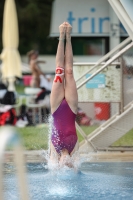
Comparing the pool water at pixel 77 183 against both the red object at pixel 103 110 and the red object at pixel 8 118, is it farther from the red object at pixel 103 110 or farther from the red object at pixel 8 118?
the red object at pixel 8 118

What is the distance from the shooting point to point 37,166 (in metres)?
9.42

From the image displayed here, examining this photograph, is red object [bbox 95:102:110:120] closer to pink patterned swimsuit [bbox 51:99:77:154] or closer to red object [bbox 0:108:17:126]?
red object [bbox 0:108:17:126]

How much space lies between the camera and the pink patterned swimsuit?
814cm

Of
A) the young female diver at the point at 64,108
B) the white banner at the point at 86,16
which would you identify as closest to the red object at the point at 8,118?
the white banner at the point at 86,16

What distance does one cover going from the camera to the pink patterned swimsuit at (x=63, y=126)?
8.14m

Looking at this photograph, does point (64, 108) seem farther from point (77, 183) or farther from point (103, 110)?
point (103, 110)

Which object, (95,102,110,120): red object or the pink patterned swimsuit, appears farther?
(95,102,110,120): red object

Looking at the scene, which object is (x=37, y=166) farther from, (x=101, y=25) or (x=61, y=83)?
(x=101, y=25)

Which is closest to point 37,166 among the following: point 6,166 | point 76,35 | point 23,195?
point 6,166

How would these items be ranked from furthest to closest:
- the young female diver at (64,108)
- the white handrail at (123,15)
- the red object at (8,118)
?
the red object at (8,118), the white handrail at (123,15), the young female diver at (64,108)

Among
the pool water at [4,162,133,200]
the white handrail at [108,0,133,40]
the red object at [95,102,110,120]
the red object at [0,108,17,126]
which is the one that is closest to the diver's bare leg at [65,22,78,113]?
the pool water at [4,162,133,200]

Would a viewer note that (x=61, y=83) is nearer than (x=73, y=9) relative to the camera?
Yes

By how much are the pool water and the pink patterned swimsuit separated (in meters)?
0.36

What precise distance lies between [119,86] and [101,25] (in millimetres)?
5918
